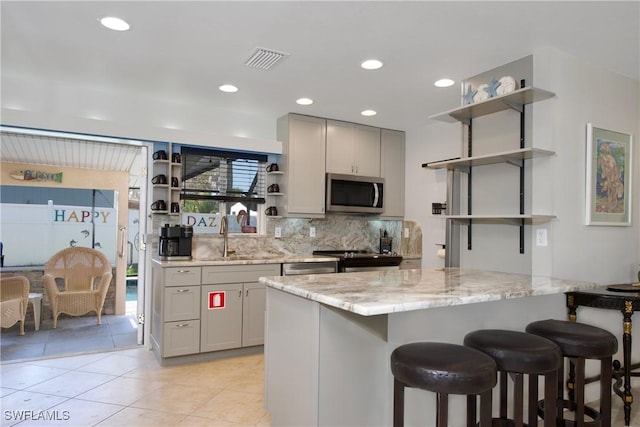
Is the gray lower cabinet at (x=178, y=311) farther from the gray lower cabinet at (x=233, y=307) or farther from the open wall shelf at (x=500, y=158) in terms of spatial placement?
the open wall shelf at (x=500, y=158)

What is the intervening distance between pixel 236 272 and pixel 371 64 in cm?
218

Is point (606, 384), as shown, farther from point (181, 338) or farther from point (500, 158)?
point (181, 338)

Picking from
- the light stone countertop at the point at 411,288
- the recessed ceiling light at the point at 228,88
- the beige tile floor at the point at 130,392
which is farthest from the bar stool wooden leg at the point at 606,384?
the recessed ceiling light at the point at 228,88

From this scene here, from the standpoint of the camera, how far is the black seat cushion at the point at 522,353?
177 centimetres

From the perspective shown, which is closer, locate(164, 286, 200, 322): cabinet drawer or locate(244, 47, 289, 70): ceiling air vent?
locate(244, 47, 289, 70): ceiling air vent

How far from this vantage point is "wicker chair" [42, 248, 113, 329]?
490 cm

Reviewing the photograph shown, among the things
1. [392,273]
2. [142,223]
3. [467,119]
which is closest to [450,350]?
[392,273]

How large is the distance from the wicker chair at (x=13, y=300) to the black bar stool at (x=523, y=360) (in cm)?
452

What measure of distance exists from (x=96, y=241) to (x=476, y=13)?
5505mm

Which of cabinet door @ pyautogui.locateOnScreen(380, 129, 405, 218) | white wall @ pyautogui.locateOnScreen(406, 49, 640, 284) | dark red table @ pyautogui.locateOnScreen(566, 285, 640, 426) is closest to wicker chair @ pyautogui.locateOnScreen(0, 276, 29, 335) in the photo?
cabinet door @ pyautogui.locateOnScreen(380, 129, 405, 218)

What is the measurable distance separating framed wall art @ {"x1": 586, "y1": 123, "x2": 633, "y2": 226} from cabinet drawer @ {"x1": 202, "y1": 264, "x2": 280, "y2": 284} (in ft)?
8.74

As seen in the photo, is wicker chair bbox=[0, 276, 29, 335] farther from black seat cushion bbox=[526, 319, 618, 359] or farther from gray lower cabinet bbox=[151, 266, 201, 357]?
black seat cushion bbox=[526, 319, 618, 359]

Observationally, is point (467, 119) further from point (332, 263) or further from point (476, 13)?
point (332, 263)

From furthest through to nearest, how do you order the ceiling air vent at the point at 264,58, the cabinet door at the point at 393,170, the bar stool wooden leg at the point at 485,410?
the cabinet door at the point at 393,170 → the ceiling air vent at the point at 264,58 → the bar stool wooden leg at the point at 485,410
